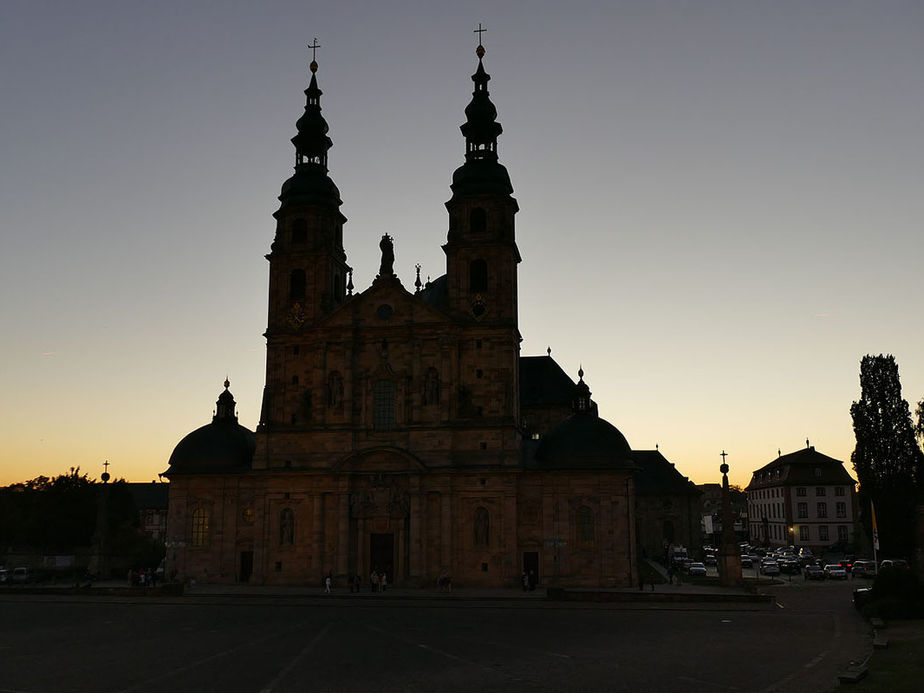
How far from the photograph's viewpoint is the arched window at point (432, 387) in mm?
56000

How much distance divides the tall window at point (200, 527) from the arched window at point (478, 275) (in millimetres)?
23949

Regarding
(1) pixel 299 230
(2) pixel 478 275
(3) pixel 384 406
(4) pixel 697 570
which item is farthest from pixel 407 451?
(4) pixel 697 570

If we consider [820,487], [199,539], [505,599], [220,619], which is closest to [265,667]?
[220,619]

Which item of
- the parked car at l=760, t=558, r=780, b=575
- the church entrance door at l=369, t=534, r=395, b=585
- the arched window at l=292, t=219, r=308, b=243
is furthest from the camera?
the parked car at l=760, t=558, r=780, b=575

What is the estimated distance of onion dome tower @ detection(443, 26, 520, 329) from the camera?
2276 inches

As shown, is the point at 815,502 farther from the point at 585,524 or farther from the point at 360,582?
the point at 360,582

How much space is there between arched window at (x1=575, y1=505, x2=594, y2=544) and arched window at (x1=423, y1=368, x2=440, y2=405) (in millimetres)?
11602

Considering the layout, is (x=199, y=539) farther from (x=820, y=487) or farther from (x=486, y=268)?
(x=820, y=487)

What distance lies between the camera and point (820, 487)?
108 m

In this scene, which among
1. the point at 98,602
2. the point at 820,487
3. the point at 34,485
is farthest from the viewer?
the point at 820,487

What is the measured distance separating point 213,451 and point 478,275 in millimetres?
22035

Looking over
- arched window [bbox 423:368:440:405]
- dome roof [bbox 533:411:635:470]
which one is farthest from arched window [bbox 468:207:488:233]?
dome roof [bbox 533:411:635:470]

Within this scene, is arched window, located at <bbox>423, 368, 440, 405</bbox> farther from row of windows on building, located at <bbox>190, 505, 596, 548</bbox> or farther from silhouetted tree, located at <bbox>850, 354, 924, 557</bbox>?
silhouetted tree, located at <bbox>850, 354, 924, 557</bbox>

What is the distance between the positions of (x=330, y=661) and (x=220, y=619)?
1325cm
